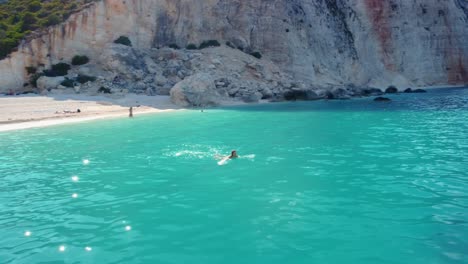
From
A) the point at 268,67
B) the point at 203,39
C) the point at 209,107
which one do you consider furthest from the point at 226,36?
the point at 209,107

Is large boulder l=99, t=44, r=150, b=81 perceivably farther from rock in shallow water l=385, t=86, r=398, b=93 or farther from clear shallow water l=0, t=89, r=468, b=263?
rock in shallow water l=385, t=86, r=398, b=93

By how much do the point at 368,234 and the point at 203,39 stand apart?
130 feet

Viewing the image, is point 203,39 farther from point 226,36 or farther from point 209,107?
point 209,107

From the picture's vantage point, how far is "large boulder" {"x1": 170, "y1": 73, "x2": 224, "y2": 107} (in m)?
31.3

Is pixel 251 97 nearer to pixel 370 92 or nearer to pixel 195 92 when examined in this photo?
pixel 195 92

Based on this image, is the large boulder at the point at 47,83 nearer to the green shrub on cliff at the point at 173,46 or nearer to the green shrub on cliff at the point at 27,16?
the green shrub on cliff at the point at 27,16

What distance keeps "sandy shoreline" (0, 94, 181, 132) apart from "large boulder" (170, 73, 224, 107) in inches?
39.0

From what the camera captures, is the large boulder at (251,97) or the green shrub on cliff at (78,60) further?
the large boulder at (251,97)

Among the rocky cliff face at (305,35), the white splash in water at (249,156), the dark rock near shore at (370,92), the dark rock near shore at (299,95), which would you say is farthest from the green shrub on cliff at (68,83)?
the dark rock near shore at (370,92)

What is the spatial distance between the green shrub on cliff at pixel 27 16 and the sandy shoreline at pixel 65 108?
8.18 m

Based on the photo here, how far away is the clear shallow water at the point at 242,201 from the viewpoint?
5137mm

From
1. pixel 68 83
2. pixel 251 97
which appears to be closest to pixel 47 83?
pixel 68 83

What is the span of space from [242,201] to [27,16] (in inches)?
1535

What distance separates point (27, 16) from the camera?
121 ft
